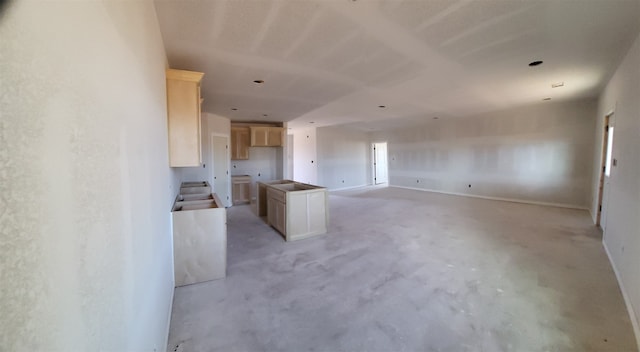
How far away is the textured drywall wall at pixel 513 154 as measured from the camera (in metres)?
6.26

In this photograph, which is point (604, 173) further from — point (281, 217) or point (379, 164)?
point (379, 164)

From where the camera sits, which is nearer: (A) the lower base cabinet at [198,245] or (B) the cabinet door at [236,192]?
(A) the lower base cabinet at [198,245]

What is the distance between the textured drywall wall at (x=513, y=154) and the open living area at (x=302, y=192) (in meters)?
0.06

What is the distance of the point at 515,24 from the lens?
7.91ft

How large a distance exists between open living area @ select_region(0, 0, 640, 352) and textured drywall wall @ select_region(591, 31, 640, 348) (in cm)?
5

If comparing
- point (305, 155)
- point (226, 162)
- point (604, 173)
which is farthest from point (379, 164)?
point (604, 173)

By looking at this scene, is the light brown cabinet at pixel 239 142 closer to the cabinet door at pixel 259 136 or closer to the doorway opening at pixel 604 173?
the cabinet door at pixel 259 136

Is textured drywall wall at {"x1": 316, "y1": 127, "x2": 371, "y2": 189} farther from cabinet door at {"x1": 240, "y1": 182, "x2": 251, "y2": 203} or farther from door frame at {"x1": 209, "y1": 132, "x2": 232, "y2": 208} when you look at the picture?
door frame at {"x1": 209, "y1": 132, "x2": 232, "y2": 208}

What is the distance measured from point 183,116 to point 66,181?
2.70 metres

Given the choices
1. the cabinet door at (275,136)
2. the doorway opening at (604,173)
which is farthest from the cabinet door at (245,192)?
the doorway opening at (604,173)

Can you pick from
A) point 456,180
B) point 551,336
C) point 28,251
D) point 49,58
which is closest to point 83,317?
point 28,251

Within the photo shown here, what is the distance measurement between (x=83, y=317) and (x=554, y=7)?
3.47m

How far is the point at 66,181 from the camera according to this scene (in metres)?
0.55

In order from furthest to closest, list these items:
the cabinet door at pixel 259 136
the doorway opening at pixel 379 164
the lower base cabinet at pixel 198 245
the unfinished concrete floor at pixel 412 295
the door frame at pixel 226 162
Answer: the doorway opening at pixel 379 164, the cabinet door at pixel 259 136, the door frame at pixel 226 162, the lower base cabinet at pixel 198 245, the unfinished concrete floor at pixel 412 295
